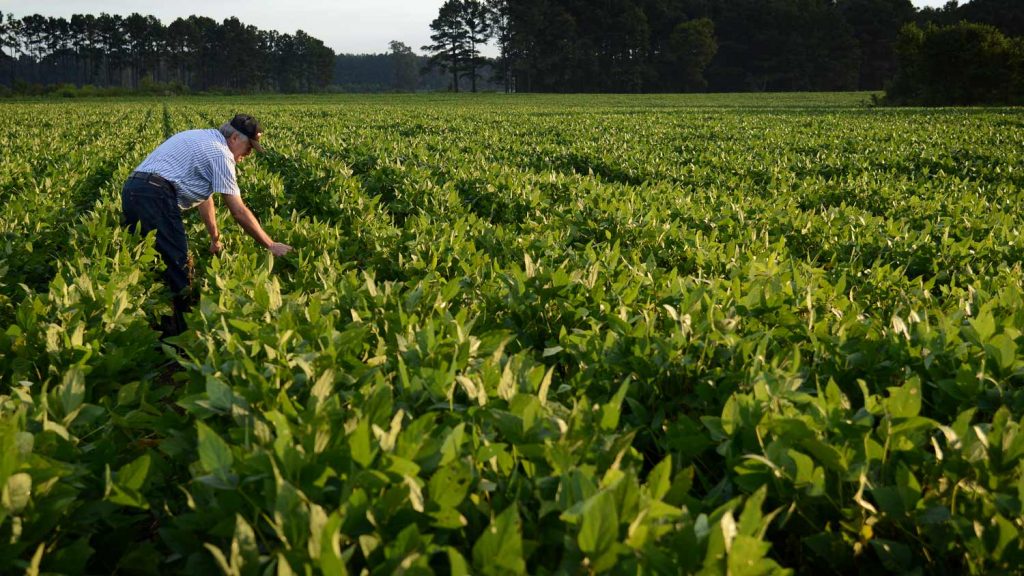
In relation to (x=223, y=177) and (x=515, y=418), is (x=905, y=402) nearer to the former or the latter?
(x=515, y=418)

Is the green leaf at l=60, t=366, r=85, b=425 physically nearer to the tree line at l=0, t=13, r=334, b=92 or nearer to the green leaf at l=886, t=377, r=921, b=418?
the green leaf at l=886, t=377, r=921, b=418

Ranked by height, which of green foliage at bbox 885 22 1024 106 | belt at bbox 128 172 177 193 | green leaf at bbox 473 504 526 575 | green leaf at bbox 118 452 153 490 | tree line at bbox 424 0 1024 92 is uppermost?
tree line at bbox 424 0 1024 92

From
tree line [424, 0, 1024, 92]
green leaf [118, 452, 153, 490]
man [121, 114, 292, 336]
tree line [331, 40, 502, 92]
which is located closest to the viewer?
green leaf [118, 452, 153, 490]

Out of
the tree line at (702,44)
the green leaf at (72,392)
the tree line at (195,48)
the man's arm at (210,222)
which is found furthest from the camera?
the tree line at (195,48)

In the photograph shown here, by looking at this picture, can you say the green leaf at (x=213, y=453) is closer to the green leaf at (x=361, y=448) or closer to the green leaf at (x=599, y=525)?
the green leaf at (x=361, y=448)

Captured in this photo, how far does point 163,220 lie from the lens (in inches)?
219

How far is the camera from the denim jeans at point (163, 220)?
18.0ft

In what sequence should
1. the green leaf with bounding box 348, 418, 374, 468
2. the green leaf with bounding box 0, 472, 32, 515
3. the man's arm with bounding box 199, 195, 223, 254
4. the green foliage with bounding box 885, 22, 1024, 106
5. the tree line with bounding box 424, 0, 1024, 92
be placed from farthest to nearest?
the tree line with bounding box 424, 0, 1024, 92
the green foliage with bounding box 885, 22, 1024, 106
the man's arm with bounding box 199, 195, 223, 254
the green leaf with bounding box 348, 418, 374, 468
the green leaf with bounding box 0, 472, 32, 515

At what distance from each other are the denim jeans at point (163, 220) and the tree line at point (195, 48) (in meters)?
114

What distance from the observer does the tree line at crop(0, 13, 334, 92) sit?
366ft

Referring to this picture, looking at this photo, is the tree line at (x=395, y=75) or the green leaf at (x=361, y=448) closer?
the green leaf at (x=361, y=448)

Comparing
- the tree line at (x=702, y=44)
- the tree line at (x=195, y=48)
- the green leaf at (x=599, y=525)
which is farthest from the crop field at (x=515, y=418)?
the tree line at (x=195, y=48)

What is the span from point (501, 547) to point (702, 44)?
99.3 meters

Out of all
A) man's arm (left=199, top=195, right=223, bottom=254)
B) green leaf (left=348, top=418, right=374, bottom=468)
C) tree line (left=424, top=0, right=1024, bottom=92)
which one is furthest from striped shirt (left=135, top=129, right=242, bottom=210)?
tree line (left=424, top=0, right=1024, bottom=92)
